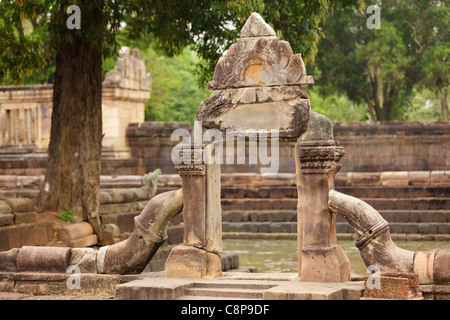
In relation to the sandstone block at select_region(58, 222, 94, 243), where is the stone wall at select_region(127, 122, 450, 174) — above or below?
above

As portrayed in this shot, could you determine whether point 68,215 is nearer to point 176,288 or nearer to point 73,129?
point 73,129

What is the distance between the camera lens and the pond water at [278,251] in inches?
560

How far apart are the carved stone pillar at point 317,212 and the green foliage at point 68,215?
18.9 feet

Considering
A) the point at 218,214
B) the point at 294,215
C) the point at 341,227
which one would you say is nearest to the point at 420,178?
the point at 341,227

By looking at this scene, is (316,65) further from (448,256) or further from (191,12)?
(448,256)

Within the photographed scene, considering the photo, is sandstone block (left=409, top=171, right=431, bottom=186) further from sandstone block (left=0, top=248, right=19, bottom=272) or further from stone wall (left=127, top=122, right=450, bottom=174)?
sandstone block (left=0, top=248, right=19, bottom=272)

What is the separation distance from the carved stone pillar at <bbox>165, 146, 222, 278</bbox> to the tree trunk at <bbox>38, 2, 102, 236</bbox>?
5036mm

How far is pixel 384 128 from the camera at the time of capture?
24641 millimetres

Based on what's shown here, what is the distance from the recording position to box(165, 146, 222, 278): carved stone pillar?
8898mm

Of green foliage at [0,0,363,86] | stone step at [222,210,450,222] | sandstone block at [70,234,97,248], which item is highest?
green foliage at [0,0,363,86]

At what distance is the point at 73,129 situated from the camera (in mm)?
13633

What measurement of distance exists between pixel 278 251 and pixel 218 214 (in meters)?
7.73

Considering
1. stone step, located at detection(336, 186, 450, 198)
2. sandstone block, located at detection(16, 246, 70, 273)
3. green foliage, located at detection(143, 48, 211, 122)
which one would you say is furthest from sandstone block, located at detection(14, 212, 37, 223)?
green foliage, located at detection(143, 48, 211, 122)
